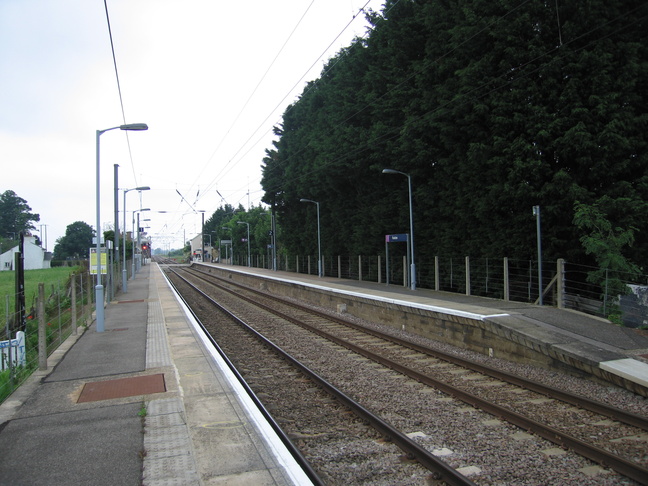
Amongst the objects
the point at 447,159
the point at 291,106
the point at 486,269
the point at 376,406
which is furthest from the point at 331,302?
the point at 291,106

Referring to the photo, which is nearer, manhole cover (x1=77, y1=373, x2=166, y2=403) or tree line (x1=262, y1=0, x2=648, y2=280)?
manhole cover (x1=77, y1=373, x2=166, y2=403)

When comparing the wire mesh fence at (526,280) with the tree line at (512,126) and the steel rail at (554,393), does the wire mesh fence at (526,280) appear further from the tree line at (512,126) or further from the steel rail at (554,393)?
the steel rail at (554,393)

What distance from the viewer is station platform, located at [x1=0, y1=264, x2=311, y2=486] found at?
4.21 m

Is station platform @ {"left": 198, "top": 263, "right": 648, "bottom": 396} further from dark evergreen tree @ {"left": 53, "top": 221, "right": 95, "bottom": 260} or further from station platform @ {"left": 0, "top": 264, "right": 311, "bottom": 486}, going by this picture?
dark evergreen tree @ {"left": 53, "top": 221, "right": 95, "bottom": 260}

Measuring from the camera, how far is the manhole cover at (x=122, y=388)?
6.67 meters

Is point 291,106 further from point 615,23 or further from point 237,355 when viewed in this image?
point 237,355

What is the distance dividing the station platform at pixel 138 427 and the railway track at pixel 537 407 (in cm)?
308

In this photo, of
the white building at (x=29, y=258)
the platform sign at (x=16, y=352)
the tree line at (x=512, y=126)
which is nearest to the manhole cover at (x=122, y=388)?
the platform sign at (x=16, y=352)

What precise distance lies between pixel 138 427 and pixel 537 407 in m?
5.14

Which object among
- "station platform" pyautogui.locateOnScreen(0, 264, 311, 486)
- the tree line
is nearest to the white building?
the tree line

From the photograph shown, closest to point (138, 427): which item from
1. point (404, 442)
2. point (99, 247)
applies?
point (404, 442)

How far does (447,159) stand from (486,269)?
16.6 ft

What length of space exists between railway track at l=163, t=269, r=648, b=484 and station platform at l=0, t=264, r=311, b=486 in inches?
121

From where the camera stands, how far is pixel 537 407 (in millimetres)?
6711
